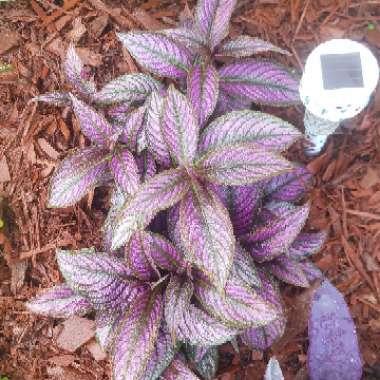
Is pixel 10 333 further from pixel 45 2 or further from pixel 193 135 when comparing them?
pixel 45 2

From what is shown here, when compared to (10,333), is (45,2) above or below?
above

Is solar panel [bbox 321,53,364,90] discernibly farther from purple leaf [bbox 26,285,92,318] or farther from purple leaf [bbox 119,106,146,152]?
purple leaf [bbox 26,285,92,318]

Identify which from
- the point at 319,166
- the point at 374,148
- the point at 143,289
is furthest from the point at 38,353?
the point at 374,148

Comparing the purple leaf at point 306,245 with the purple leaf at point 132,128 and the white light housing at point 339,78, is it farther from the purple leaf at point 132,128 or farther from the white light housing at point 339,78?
the purple leaf at point 132,128

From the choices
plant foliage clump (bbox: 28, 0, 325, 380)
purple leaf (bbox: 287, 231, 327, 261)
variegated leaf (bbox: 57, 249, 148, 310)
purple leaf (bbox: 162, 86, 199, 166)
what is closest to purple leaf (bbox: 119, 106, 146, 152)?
plant foliage clump (bbox: 28, 0, 325, 380)

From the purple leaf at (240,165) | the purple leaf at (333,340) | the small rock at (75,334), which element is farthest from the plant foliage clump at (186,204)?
the small rock at (75,334)

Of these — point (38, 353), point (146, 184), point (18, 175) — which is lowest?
point (38, 353)

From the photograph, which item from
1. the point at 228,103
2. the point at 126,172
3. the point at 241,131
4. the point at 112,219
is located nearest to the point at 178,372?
the point at 112,219
